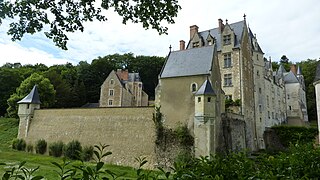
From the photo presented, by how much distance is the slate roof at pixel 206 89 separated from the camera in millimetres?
16188

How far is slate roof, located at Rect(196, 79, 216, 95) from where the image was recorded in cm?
1619

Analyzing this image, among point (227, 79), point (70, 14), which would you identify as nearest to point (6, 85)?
point (227, 79)

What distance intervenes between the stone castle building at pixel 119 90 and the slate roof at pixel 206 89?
23.3 m

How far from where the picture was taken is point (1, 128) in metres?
30.2

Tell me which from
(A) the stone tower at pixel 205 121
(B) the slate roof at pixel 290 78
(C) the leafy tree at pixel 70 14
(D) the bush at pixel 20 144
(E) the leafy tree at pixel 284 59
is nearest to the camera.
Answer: (C) the leafy tree at pixel 70 14

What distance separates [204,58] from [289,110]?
27091 mm

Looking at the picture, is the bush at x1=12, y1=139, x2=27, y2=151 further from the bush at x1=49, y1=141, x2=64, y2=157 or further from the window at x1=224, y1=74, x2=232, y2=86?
the window at x1=224, y1=74, x2=232, y2=86

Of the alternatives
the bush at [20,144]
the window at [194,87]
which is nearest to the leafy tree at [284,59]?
the window at [194,87]

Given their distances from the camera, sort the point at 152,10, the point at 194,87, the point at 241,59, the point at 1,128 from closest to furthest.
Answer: the point at 152,10, the point at 194,87, the point at 241,59, the point at 1,128

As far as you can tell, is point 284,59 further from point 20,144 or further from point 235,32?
point 20,144

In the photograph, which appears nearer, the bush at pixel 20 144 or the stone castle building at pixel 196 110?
the stone castle building at pixel 196 110

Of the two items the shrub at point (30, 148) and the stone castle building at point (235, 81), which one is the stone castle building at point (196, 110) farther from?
the shrub at point (30, 148)

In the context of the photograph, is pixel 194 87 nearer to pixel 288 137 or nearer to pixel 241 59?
pixel 241 59

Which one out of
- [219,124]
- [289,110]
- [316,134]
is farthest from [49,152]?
[289,110]
